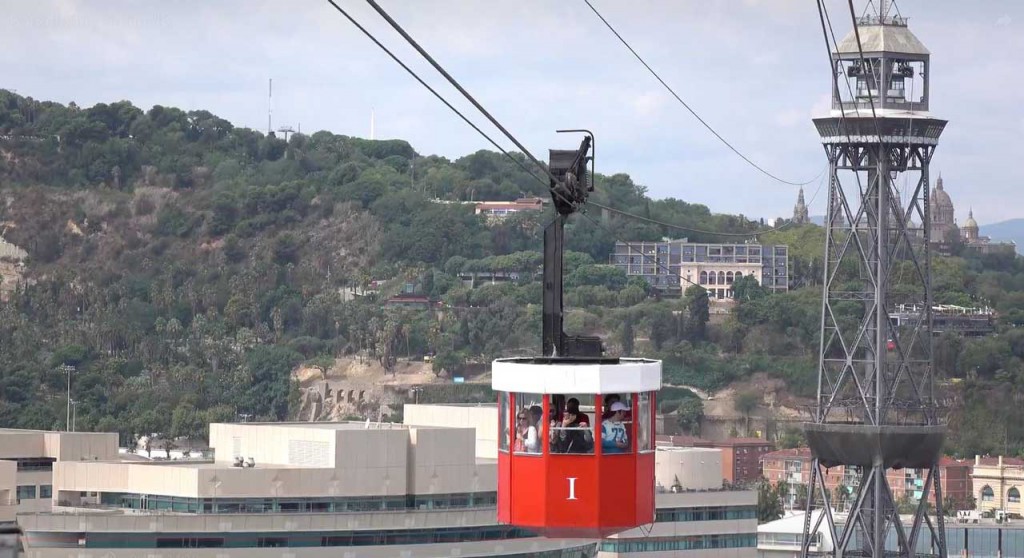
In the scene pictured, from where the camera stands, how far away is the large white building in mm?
69500

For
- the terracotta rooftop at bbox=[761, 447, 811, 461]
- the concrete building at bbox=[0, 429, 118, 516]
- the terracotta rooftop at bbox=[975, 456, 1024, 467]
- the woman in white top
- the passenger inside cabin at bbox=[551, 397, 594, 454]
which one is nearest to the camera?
the passenger inside cabin at bbox=[551, 397, 594, 454]

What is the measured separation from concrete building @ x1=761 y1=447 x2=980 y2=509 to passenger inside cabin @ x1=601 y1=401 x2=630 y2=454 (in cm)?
13633

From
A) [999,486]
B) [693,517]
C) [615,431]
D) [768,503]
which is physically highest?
[615,431]

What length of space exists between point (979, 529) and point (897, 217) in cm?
6078

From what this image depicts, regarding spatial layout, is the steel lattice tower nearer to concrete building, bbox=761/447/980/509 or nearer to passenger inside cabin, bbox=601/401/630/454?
passenger inside cabin, bbox=601/401/630/454

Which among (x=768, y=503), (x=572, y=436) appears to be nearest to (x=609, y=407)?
(x=572, y=436)

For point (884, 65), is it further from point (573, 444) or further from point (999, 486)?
point (999, 486)

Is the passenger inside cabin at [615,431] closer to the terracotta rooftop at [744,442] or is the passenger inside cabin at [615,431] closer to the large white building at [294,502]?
the large white building at [294,502]

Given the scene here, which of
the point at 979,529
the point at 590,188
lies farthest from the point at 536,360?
the point at 979,529

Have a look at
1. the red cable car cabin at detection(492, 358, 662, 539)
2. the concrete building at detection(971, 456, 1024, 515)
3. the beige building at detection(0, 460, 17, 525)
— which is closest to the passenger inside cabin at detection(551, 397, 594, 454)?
the red cable car cabin at detection(492, 358, 662, 539)

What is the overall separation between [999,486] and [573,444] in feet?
489

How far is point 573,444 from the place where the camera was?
26766 millimetres

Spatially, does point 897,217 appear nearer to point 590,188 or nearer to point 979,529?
point 590,188

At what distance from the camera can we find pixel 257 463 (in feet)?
251
